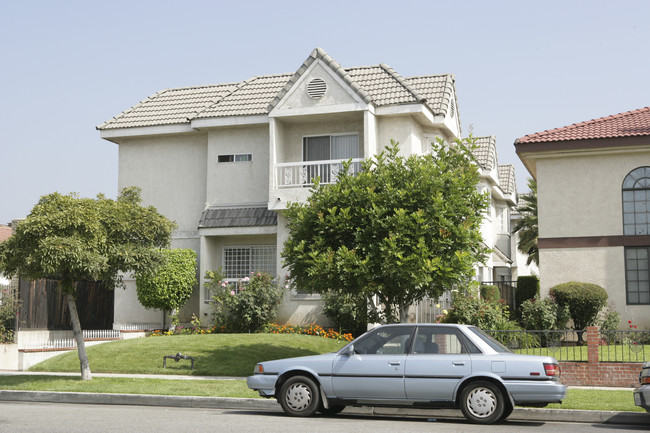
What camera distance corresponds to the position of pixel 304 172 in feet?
84.3

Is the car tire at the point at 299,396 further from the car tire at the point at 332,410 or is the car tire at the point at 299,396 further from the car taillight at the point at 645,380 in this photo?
the car taillight at the point at 645,380

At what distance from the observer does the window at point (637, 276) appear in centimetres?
2230

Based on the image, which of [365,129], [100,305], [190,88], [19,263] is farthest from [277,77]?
[19,263]

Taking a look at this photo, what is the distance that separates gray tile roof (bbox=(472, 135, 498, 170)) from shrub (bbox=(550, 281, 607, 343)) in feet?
45.6

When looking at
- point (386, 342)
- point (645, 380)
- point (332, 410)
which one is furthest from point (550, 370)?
point (332, 410)

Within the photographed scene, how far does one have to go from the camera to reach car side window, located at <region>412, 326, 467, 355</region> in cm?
1188

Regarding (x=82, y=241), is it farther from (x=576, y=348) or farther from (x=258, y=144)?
(x=258, y=144)

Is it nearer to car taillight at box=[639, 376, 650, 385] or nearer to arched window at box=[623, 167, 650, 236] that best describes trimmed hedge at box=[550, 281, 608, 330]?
arched window at box=[623, 167, 650, 236]

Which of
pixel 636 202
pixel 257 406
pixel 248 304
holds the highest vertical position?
pixel 636 202

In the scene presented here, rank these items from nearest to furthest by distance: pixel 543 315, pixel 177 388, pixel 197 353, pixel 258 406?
pixel 258 406
pixel 177 388
pixel 197 353
pixel 543 315

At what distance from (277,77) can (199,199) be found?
5.61 m

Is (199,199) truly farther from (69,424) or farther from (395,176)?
(69,424)

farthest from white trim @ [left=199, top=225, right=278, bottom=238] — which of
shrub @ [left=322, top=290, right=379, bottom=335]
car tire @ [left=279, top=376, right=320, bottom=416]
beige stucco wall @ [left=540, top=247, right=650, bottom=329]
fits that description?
car tire @ [left=279, top=376, right=320, bottom=416]

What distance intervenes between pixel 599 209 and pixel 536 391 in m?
13.1
